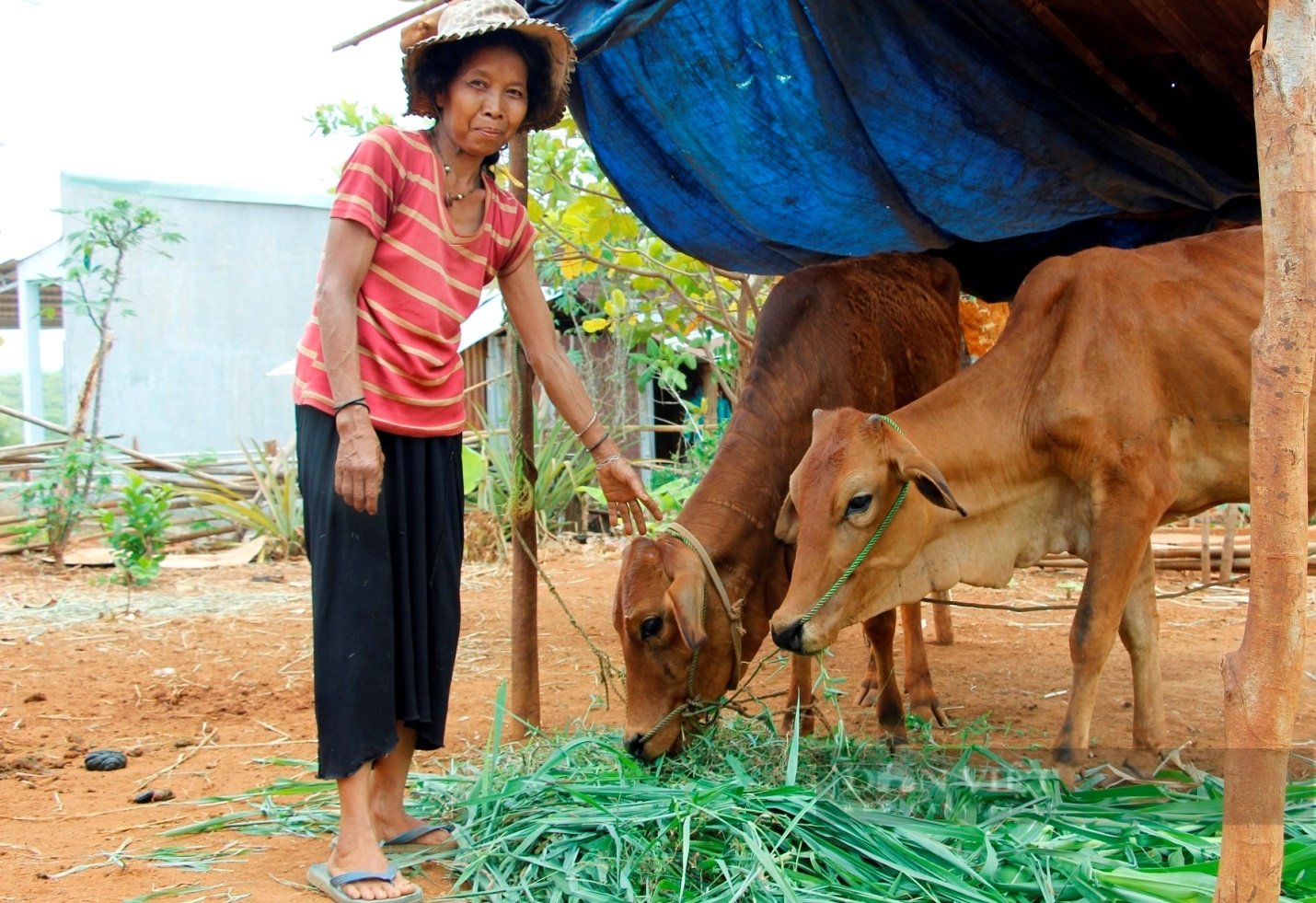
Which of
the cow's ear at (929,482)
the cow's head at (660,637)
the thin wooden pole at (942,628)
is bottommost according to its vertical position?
the thin wooden pole at (942,628)

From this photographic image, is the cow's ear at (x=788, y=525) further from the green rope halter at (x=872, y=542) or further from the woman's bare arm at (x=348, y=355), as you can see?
the woman's bare arm at (x=348, y=355)

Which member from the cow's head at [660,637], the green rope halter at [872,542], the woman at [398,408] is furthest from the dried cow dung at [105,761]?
the green rope halter at [872,542]

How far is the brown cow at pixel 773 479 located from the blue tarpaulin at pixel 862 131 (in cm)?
34

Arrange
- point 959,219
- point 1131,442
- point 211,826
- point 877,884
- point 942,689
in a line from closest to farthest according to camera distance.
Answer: point 877,884, point 211,826, point 1131,442, point 959,219, point 942,689

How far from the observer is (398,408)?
2785 millimetres

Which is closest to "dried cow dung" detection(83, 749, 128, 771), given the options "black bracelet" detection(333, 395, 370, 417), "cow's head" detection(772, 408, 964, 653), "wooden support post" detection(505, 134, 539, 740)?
"wooden support post" detection(505, 134, 539, 740)

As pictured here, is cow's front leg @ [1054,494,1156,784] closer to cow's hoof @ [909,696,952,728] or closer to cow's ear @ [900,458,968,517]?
cow's ear @ [900,458,968,517]

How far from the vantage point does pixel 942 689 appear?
17.4ft

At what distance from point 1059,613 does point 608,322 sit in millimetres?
3610

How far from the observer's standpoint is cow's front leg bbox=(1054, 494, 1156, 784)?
10.9 feet

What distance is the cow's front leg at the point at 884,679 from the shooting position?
425 centimetres

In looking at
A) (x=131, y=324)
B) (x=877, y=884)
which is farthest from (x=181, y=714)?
(x=131, y=324)

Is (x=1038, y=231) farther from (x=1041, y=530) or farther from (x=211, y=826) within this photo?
(x=211, y=826)

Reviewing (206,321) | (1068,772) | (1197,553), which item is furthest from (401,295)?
(206,321)
